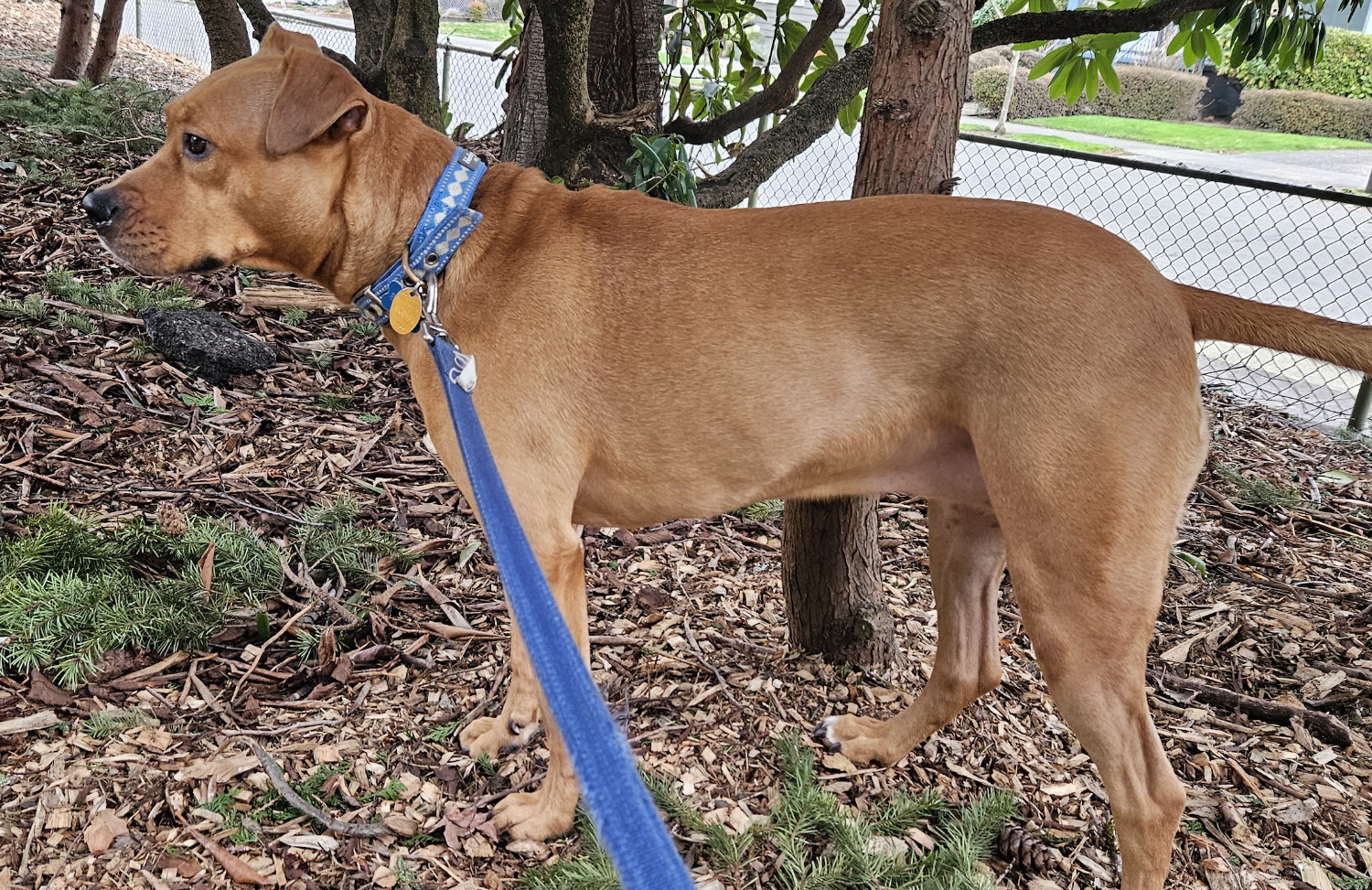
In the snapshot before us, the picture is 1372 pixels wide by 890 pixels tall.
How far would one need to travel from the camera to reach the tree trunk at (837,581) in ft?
12.2

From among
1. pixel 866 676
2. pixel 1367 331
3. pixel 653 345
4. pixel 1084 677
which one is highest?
pixel 1367 331

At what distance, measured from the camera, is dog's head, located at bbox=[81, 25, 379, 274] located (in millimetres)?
2771

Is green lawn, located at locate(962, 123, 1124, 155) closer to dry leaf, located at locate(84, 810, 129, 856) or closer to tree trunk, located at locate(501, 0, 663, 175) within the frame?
tree trunk, located at locate(501, 0, 663, 175)

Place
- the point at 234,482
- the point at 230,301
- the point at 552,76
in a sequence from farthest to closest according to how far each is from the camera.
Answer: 1. the point at 230,301
2. the point at 552,76
3. the point at 234,482

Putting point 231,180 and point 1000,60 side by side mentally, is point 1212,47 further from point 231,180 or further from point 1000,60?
point 1000,60

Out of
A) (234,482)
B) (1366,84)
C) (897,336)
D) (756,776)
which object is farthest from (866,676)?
(1366,84)

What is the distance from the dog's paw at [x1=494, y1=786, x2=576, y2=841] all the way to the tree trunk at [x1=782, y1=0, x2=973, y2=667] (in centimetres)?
127

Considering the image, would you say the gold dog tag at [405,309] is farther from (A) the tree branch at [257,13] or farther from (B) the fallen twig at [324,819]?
(A) the tree branch at [257,13]

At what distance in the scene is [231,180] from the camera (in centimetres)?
282

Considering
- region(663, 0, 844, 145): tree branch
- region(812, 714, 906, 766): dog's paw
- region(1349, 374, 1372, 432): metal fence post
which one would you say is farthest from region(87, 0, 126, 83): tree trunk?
region(1349, 374, 1372, 432): metal fence post

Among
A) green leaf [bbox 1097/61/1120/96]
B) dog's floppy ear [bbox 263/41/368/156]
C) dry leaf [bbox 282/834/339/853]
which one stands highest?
green leaf [bbox 1097/61/1120/96]

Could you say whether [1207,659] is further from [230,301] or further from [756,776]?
[230,301]

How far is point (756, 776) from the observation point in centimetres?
327

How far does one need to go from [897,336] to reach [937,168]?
1.02 m
